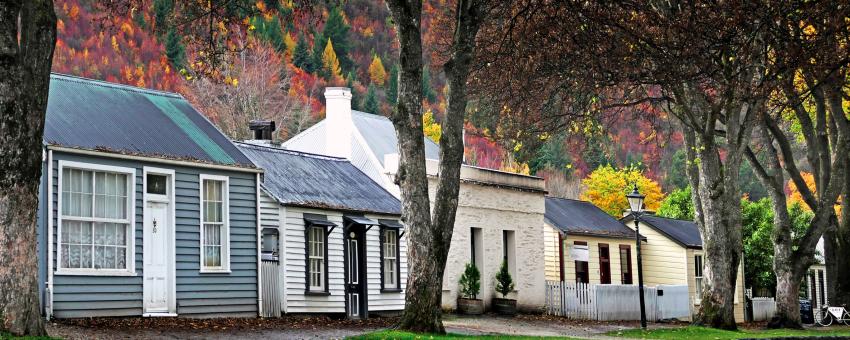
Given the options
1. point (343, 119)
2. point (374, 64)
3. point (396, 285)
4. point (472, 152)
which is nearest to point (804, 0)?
point (396, 285)

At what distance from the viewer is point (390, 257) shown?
31.9 metres

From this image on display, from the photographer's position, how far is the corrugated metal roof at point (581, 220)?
40969 mm

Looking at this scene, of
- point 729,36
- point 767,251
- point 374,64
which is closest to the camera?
point 729,36

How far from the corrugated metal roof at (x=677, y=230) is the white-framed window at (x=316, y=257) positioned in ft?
61.7

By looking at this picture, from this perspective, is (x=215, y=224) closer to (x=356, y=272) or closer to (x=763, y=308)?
(x=356, y=272)

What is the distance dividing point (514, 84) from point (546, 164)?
5822 cm

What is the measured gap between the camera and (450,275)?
113 ft

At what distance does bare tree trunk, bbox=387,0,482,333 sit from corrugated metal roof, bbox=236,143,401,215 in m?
6.95

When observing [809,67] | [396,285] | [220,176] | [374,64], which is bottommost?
[396,285]

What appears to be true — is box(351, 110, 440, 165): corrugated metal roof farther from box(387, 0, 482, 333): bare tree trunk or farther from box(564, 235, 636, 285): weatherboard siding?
box(387, 0, 482, 333): bare tree trunk

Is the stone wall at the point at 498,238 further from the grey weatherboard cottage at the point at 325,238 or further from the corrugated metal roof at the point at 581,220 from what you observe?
the grey weatherboard cottage at the point at 325,238

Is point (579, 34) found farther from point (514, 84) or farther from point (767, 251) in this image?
point (767, 251)

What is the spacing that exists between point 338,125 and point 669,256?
49.8 feet

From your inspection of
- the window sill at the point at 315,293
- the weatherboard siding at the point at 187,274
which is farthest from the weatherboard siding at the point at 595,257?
the weatherboard siding at the point at 187,274
